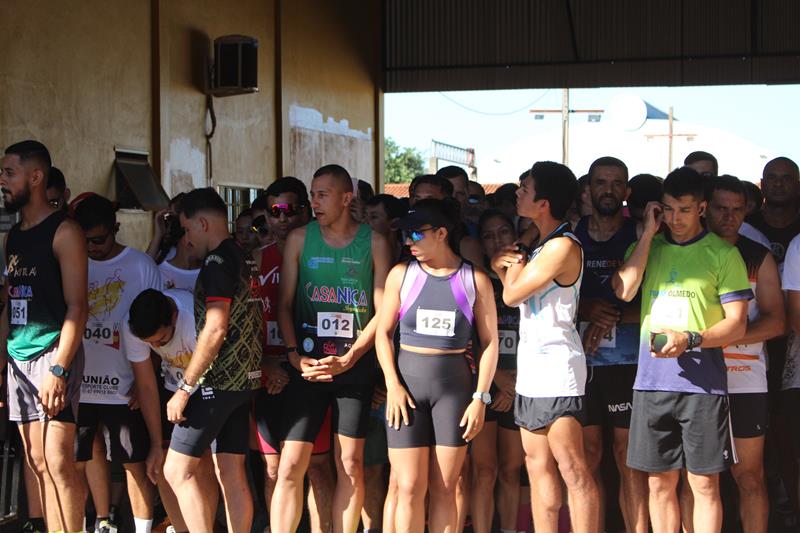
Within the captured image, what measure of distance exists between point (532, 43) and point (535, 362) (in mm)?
11663

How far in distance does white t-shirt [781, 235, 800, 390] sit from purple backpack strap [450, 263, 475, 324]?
1554mm

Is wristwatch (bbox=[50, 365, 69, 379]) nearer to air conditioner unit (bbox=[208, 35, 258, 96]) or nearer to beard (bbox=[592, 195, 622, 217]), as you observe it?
beard (bbox=[592, 195, 622, 217])

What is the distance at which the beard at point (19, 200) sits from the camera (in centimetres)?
503

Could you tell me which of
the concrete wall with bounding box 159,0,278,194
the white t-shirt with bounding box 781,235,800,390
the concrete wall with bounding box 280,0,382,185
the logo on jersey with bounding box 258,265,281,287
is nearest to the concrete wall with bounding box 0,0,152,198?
the concrete wall with bounding box 159,0,278,194

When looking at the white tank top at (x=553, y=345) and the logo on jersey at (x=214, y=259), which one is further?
the logo on jersey at (x=214, y=259)

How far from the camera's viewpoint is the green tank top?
5.09m

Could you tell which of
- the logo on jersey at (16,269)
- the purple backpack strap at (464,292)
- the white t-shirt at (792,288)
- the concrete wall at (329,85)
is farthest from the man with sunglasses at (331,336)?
the concrete wall at (329,85)

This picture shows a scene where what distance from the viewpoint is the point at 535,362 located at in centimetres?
467

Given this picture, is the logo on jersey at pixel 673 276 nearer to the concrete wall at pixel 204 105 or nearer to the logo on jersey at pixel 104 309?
the logo on jersey at pixel 104 309

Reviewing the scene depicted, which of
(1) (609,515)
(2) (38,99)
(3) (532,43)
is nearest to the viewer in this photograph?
(1) (609,515)

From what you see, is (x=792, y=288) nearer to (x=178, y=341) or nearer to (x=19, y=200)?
(x=178, y=341)

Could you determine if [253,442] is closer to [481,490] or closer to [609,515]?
[481,490]

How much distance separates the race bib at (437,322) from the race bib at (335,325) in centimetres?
46

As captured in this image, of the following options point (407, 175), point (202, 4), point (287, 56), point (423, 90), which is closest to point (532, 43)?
point (423, 90)
